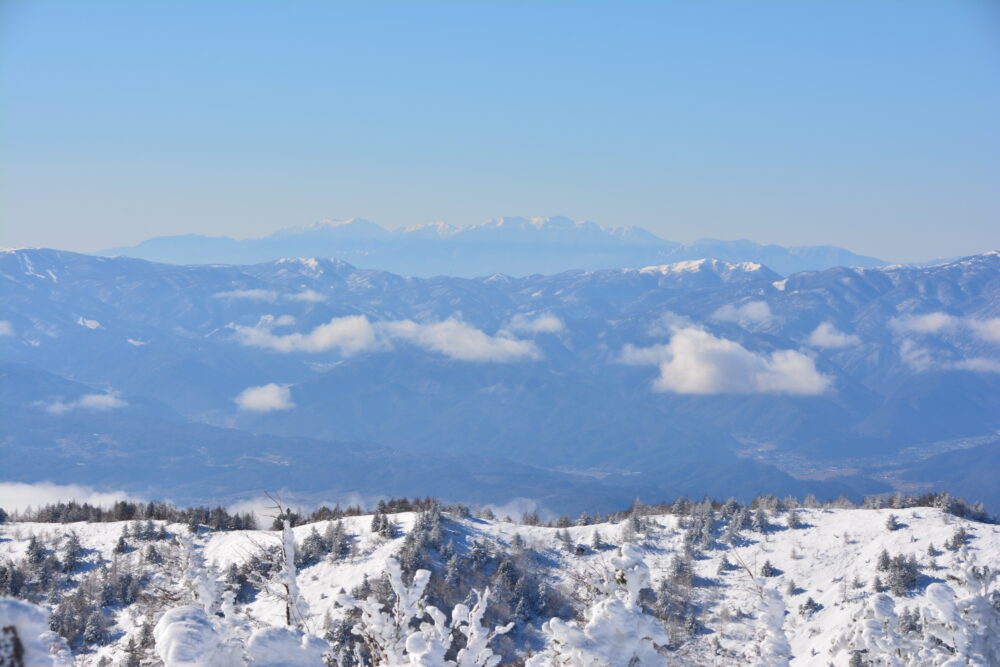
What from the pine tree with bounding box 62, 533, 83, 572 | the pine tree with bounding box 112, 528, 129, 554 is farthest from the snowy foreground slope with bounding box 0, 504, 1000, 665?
the pine tree with bounding box 62, 533, 83, 572

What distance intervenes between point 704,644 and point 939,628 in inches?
1718

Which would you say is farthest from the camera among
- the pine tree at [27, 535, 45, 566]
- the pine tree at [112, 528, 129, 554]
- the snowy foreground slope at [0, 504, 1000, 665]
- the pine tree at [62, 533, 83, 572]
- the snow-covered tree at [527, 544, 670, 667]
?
the pine tree at [112, 528, 129, 554]

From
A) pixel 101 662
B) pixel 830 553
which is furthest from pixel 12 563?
pixel 830 553

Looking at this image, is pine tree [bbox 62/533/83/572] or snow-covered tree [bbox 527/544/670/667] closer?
snow-covered tree [bbox 527/544/670/667]

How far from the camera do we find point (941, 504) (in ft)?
237

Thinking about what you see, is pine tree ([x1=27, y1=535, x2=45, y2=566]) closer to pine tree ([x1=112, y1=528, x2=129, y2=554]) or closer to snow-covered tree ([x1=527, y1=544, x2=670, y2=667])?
pine tree ([x1=112, y1=528, x2=129, y2=554])

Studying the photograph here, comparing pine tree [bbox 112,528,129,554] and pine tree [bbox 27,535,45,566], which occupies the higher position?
pine tree [bbox 27,535,45,566]

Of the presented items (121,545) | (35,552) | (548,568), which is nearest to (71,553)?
(35,552)

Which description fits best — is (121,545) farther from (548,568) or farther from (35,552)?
(548,568)

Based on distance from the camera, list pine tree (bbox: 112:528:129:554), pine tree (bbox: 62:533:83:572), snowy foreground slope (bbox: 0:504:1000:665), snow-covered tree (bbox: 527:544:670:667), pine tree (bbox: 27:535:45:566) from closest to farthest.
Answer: snow-covered tree (bbox: 527:544:670:667)
snowy foreground slope (bbox: 0:504:1000:665)
pine tree (bbox: 27:535:45:566)
pine tree (bbox: 62:533:83:572)
pine tree (bbox: 112:528:129:554)

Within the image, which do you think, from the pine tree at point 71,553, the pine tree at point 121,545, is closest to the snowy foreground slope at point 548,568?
the pine tree at point 121,545

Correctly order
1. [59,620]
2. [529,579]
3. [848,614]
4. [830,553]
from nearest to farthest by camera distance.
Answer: [59,620]
[848,614]
[529,579]
[830,553]

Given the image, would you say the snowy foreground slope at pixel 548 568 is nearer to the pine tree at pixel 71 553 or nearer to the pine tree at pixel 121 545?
the pine tree at pixel 121 545

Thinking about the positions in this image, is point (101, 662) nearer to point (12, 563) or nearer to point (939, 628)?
point (12, 563)
